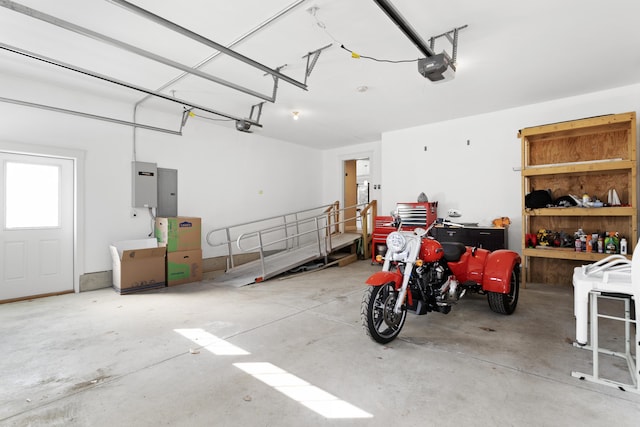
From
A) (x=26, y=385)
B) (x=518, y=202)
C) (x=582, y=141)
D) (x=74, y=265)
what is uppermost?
(x=582, y=141)

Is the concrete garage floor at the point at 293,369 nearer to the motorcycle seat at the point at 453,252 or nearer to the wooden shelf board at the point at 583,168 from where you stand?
the motorcycle seat at the point at 453,252

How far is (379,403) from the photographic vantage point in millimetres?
1854

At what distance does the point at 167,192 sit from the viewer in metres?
5.50

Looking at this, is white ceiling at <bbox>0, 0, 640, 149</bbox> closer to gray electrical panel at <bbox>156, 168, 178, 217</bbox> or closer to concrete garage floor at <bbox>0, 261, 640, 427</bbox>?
gray electrical panel at <bbox>156, 168, 178, 217</bbox>

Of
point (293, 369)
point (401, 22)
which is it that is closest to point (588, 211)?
point (401, 22)

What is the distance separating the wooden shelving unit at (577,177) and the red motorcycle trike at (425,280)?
1737mm

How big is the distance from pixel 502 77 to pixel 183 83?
170 inches

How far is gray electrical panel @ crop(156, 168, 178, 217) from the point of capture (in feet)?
17.7

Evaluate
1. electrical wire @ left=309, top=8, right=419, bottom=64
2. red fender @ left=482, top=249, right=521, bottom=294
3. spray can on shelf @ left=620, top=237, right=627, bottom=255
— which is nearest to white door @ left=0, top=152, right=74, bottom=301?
electrical wire @ left=309, top=8, right=419, bottom=64

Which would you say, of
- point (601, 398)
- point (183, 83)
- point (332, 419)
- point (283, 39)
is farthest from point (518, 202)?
point (183, 83)

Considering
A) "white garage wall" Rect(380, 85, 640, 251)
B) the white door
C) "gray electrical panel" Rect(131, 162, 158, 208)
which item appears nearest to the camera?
the white door

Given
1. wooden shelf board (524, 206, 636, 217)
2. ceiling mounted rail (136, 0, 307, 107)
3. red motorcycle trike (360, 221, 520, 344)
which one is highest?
→ ceiling mounted rail (136, 0, 307, 107)

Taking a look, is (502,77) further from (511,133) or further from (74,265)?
(74,265)

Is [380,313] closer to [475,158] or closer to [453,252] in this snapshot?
[453,252]
